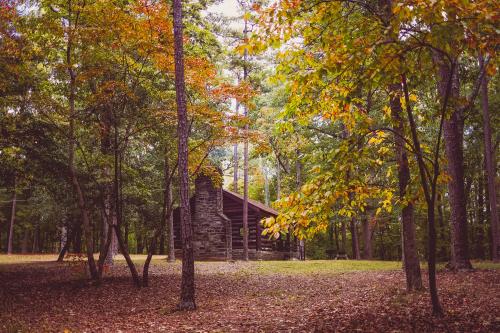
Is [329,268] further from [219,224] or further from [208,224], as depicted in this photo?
[208,224]

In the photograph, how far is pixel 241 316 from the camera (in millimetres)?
8789

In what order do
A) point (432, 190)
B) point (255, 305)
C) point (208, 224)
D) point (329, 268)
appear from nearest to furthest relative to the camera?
point (432, 190) → point (255, 305) → point (329, 268) → point (208, 224)

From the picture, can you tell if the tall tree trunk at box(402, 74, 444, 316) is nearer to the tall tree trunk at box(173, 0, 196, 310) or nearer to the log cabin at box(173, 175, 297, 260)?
the tall tree trunk at box(173, 0, 196, 310)

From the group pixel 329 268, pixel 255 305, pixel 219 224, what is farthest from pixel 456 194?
pixel 219 224

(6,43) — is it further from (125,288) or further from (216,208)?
(216,208)

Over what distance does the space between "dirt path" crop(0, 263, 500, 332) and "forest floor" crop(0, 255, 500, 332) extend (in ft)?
0.07

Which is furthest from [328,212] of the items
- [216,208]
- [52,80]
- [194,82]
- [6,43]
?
[216,208]

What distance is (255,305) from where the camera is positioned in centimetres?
1022

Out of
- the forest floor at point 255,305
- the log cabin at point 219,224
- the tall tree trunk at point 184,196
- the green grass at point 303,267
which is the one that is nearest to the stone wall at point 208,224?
the log cabin at point 219,224

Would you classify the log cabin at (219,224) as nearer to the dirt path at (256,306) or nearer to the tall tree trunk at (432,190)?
the dirt path at (256,306)

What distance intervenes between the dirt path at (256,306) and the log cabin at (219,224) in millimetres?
15283

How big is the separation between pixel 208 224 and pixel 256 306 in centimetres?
2109

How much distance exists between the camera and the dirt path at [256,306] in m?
7.20

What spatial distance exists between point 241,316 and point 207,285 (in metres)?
5.58
